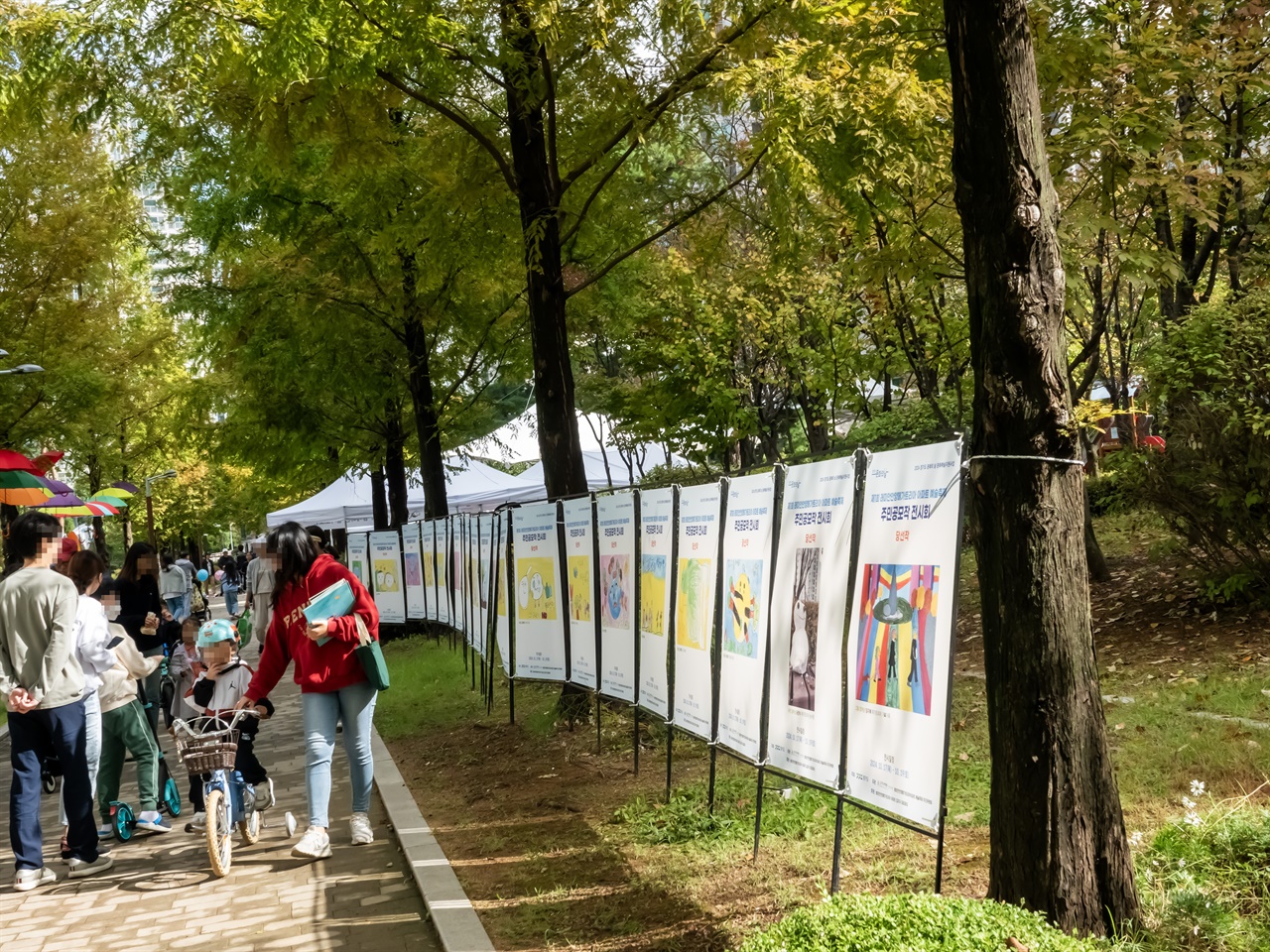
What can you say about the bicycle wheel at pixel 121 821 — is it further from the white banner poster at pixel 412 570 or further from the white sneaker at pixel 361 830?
the white banner poster at pixel 412 570

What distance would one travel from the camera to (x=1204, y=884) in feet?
14.3

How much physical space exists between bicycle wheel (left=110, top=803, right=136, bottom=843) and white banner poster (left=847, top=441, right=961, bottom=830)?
573 cm

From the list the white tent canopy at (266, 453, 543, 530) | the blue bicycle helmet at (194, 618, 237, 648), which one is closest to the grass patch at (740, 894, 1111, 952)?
the blue bicycle helmet at (194, 618, 237, 648)

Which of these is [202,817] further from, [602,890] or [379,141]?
[379,141]

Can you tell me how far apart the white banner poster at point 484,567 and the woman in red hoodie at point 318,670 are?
4.30 metres

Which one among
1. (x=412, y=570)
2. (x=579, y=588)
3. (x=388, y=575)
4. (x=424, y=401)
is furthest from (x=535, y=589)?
(x=388, y=575)

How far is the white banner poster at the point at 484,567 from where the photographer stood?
479 inches

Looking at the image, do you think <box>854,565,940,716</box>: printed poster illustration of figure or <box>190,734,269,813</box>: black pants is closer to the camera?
<box>854,565,940,716</box>: printed poster illustration of figure

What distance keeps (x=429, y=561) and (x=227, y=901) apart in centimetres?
1125

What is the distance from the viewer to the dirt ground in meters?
5.36

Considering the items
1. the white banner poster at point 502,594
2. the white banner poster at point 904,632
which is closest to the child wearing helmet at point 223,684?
the white banner poster at point 502,594

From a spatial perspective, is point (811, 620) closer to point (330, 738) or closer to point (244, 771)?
point (330, 738)

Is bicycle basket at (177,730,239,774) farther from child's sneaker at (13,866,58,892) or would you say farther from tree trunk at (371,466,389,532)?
tree trunk at (371,466,389,532)

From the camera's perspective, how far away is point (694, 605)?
22.3ft
